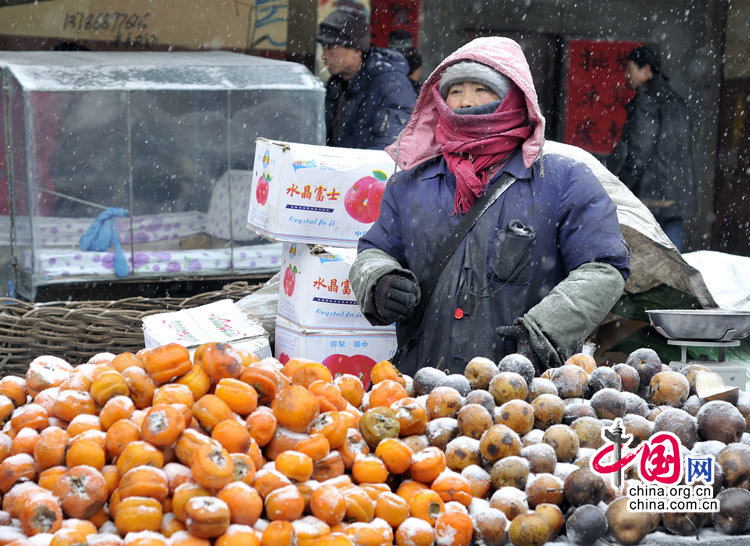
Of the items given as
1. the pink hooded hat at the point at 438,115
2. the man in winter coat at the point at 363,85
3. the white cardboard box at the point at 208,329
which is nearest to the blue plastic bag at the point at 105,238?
the white cardboard box at the point at 208,329

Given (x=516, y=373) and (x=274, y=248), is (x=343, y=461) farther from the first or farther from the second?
(x=274, y=248)

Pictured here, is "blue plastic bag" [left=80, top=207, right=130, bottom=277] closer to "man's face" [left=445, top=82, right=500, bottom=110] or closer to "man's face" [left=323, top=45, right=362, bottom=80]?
"man's face" [left=323, top=45, right=362, bottom=80]

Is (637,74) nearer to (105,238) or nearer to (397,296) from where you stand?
(105,238)

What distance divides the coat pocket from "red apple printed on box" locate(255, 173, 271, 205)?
1.32 metres

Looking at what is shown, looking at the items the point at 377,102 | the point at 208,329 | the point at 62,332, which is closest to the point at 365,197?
the point at 208,329

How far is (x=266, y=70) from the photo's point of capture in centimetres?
608

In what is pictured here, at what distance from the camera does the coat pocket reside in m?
3.19

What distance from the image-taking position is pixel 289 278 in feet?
14.0

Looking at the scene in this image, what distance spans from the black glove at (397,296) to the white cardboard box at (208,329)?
3.31ft

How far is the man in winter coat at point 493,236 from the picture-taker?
10.5 ft

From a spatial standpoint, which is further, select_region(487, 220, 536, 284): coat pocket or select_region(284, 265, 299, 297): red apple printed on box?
select_region(284, 265, 299, 297): red apple printed on box

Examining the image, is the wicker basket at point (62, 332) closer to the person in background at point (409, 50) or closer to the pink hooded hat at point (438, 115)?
the pink hooded hat at point (438, 115)

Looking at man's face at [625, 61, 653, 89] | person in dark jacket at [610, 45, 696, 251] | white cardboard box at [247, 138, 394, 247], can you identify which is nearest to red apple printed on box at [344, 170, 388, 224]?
white cardboard box at [247, 138, 394, 247]

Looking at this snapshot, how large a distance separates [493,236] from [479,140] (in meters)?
0.34
